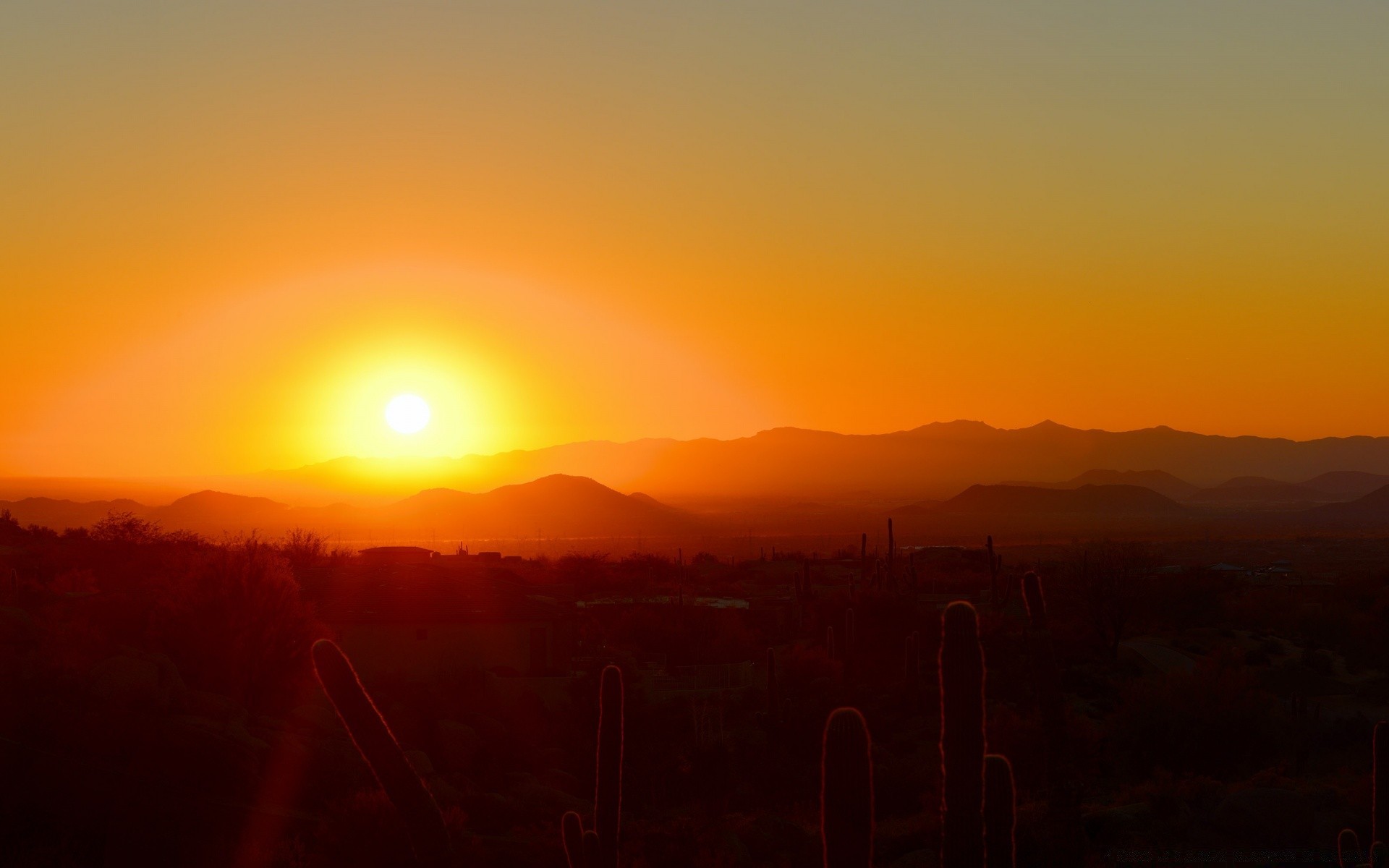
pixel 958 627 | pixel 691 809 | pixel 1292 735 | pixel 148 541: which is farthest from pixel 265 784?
pixel 148 541

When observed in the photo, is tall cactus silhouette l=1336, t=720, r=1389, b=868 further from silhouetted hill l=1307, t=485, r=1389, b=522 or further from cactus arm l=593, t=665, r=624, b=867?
silhouetted hill l=1307, t=485, r=1389, b=522

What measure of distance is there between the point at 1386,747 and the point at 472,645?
27.6 meters

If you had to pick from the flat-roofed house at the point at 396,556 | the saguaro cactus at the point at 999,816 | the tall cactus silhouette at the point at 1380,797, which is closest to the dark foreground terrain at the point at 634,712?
the tall cactus silhouette at the point at 1380,797

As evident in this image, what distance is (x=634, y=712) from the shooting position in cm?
3241

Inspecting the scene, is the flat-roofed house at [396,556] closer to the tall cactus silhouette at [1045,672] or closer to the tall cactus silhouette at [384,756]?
the tall cactus silhouette at [1045,672]

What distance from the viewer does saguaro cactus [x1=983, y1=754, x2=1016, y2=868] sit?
1016 cm

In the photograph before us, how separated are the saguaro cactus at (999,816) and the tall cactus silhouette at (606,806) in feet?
14.0

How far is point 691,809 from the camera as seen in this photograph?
2703 centimetres

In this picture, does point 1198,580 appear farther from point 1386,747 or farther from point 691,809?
point 1386,747

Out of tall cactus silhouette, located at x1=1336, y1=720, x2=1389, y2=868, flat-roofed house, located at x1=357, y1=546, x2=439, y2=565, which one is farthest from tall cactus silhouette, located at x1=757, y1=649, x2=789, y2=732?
flat-roofed house, located at x1=357, y1=546, x2=439, y2=565

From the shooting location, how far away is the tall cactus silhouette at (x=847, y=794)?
29.6 ft

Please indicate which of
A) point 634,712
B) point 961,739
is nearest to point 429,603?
point 634,712

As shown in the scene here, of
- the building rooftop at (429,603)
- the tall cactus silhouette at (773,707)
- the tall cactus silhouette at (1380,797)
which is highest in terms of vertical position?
the building rooftop at (429,603)

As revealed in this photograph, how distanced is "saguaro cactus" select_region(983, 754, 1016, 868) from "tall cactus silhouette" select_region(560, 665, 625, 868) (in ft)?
14.0
